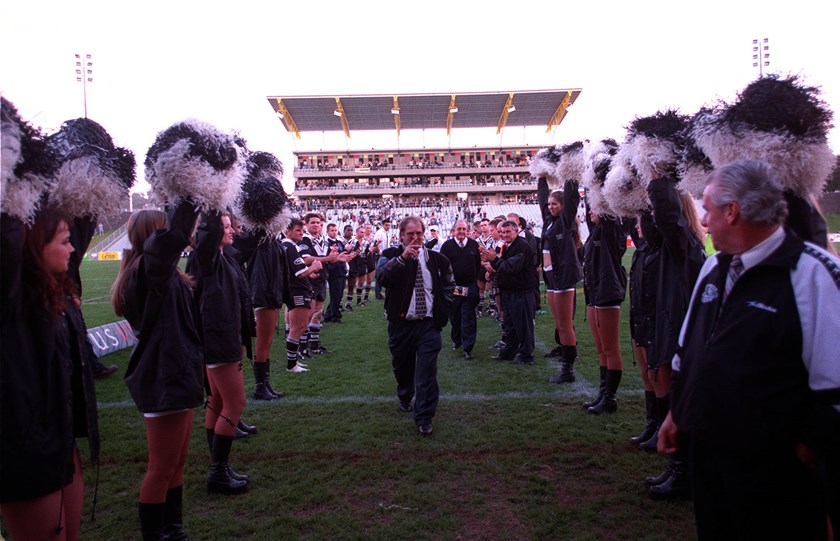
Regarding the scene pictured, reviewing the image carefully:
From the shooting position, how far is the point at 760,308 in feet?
6.29

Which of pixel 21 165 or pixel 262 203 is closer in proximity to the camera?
pixel 21 165

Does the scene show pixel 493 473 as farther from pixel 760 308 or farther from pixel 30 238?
pixel 30 238

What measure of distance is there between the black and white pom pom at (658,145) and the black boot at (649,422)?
6.61 ft

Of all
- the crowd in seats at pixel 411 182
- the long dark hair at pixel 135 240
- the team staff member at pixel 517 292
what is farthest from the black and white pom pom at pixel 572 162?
the crowd in seats at pixel 411 182

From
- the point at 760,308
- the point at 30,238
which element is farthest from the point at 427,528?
the point at 30,238

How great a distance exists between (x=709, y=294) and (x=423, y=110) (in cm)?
5774

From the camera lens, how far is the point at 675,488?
3.68 m

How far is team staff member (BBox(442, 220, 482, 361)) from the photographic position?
27.9ft

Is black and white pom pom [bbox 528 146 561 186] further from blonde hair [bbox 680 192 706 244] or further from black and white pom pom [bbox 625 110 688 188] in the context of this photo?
black and white pom pom [bbox 625 110 688 188]

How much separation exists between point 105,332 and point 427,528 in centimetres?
732

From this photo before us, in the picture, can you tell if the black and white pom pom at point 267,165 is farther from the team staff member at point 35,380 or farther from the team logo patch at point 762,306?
the team logo patch at point 762,306

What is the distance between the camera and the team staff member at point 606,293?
5.18 meters

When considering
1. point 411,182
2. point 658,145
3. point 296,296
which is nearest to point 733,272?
point 658,145

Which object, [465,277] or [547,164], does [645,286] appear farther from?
[465,277]
